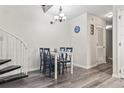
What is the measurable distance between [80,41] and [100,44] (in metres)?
1.35

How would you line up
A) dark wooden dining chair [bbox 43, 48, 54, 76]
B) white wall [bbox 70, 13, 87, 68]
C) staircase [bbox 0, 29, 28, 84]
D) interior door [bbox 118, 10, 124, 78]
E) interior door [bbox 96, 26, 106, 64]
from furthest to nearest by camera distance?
interior door [bbox 96, 26, 106, 64] → white wall [bbox 70, 13, 87, 68] → dark wooden dining chair [bbox 43, 48, 54, 76] → staircase [bbox 0, 29, 28, 84] → interior door [bbox 118, 10, 124, 78]

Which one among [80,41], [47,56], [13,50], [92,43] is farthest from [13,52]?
[92,43]

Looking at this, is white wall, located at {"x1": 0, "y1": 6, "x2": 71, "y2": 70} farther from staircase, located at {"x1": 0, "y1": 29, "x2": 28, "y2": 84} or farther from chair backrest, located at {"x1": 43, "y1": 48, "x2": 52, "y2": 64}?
chair backrest, located at {"x1": 43, "y1": 48, "x2": 52, "y2": 64}

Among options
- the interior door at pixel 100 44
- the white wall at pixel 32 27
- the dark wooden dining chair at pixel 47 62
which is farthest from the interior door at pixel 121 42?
the white wall at pixel 32 27

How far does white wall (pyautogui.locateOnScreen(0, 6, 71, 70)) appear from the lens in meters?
4.57

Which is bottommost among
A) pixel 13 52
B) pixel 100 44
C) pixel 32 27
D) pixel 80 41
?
pixel 13 52

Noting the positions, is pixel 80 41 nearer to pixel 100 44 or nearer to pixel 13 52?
pixel 100 44

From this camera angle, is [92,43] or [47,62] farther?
[92,43]

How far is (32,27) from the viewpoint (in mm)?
5234

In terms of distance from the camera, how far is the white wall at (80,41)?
5.73 metres

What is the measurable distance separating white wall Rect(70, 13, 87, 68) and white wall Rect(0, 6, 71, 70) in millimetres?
526

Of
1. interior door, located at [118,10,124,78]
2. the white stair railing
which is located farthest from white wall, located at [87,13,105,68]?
the white stair railing
